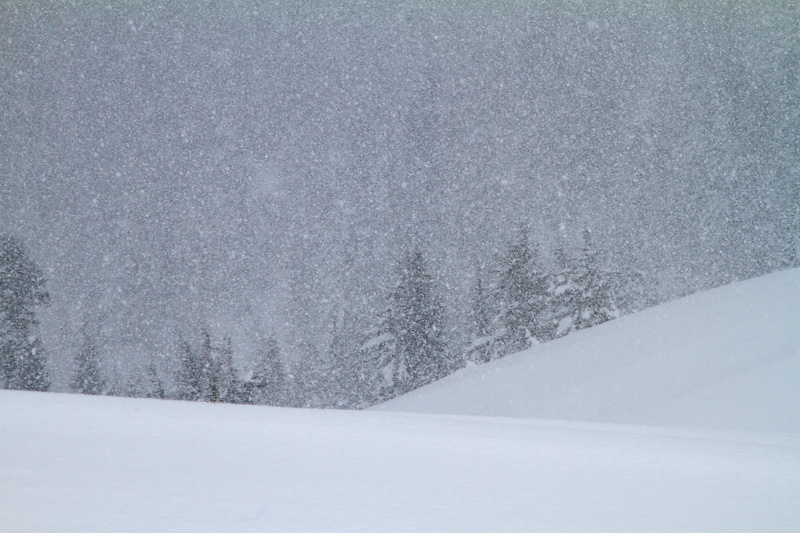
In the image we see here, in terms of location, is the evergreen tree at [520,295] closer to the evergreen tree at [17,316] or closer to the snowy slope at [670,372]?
the snowy slope at [670,372]

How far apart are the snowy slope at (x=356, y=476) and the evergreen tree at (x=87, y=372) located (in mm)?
28492

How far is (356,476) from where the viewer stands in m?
1.89

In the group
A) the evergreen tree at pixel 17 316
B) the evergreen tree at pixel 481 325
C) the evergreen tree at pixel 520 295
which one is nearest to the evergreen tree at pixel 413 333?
the evergreen tree at pixel 481 325

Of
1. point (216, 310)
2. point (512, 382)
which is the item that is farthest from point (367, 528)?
point (216, 310)

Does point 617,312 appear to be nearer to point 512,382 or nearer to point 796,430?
point 512,382

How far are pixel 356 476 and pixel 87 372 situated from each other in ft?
101

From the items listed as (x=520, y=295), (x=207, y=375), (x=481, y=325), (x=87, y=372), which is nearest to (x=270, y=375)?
(x=207, y=375)

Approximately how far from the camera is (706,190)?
428 ft

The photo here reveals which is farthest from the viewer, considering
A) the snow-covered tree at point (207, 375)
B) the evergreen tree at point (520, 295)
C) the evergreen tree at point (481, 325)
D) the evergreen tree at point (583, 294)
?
the evergreen tree at point (481, 325)

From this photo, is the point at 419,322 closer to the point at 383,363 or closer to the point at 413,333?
the point at 413,333

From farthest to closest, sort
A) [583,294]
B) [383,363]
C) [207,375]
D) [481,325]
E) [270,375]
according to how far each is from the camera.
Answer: [270,375], [481,325], [383,363], [207,375], [583,294]

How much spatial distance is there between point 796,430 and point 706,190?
463 feet

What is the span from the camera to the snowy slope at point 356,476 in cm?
158

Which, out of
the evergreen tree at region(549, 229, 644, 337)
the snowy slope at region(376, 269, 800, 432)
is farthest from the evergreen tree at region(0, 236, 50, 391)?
the evergreen tree at region(549, 229, 644, 337)
